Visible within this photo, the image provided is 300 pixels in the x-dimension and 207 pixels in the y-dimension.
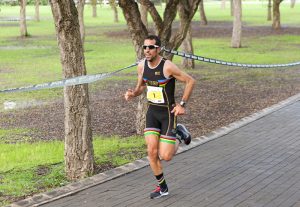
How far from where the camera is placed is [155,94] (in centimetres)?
705

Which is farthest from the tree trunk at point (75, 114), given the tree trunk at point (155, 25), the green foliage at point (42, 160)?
the tree trunk at point (155, 25)

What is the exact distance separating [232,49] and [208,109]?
16684 millimetres

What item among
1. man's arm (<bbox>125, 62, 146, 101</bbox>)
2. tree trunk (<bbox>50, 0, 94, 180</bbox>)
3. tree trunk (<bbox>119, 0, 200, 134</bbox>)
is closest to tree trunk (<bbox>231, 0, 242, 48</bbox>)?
tree trunk (<bbox>119, 0, 200, 134</bbox>)

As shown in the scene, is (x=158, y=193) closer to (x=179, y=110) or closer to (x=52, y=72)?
(x=179, y=110)

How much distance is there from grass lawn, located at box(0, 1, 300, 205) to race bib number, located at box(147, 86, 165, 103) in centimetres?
180

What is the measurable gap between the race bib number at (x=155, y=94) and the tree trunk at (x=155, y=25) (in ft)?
13.1

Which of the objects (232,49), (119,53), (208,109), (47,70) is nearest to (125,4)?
(208,109)

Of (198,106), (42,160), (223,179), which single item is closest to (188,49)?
(198,106)

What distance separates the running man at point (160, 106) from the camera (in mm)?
6926

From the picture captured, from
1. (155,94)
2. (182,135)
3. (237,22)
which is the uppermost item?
(155,94)

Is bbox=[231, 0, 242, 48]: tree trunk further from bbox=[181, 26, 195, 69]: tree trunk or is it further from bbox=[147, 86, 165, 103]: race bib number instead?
bbox=[147, 86, 165, 103]: race bib number

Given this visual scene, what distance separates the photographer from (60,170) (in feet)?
27.6

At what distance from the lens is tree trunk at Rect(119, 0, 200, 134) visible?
11.0 metres

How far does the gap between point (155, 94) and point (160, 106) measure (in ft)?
0.52
